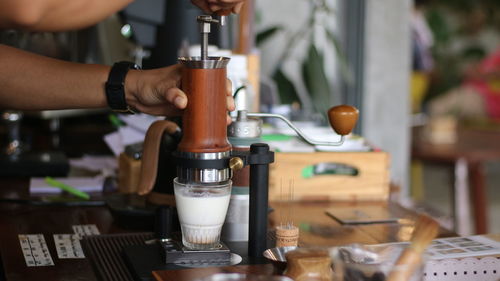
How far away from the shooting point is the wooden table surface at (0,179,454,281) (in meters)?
1.38

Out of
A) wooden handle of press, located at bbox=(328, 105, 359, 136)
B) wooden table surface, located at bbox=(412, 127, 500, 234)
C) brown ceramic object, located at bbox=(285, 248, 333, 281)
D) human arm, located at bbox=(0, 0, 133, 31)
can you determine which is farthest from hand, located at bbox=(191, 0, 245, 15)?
wooden table surface, located at bbox=(412, 127, 500, 234)

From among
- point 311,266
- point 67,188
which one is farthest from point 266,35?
point 311,266

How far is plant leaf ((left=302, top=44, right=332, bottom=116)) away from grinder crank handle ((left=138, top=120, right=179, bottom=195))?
77.4 inches

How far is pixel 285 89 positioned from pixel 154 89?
7.33 ft

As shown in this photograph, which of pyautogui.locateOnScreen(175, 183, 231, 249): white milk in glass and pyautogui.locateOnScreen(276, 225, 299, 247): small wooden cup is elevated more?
pyautogui.locateOnScreen(175, 183, 231, 249): white milk in glass

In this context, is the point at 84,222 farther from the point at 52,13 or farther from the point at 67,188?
the point at 52,13

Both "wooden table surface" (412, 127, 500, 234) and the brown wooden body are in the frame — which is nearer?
the brown wooden body

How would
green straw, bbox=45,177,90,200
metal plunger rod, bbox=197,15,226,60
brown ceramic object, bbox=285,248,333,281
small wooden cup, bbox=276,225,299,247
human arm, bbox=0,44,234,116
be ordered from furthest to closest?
green straw, bbox=45,177,90,200, human arm, bbox=0,44,234,116, small wooden cup, bbox=276,225,299,247, metal plunger rod, bbox=197,15,226,60, brown ceramic object, bbox=285,248,333,281

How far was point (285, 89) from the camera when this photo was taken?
3.67 m

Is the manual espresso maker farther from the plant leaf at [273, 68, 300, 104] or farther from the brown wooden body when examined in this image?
the plant leaf at [273, 68, 300, 104]

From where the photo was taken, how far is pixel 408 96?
4.42 m

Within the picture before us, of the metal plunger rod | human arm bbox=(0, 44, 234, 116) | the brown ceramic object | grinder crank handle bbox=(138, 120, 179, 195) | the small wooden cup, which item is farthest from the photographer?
grinder crank handle bbox=(138, 120, 179, 195)

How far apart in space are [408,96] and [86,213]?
287 centimetres

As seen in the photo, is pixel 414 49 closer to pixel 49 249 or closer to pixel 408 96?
pixel 408 96
